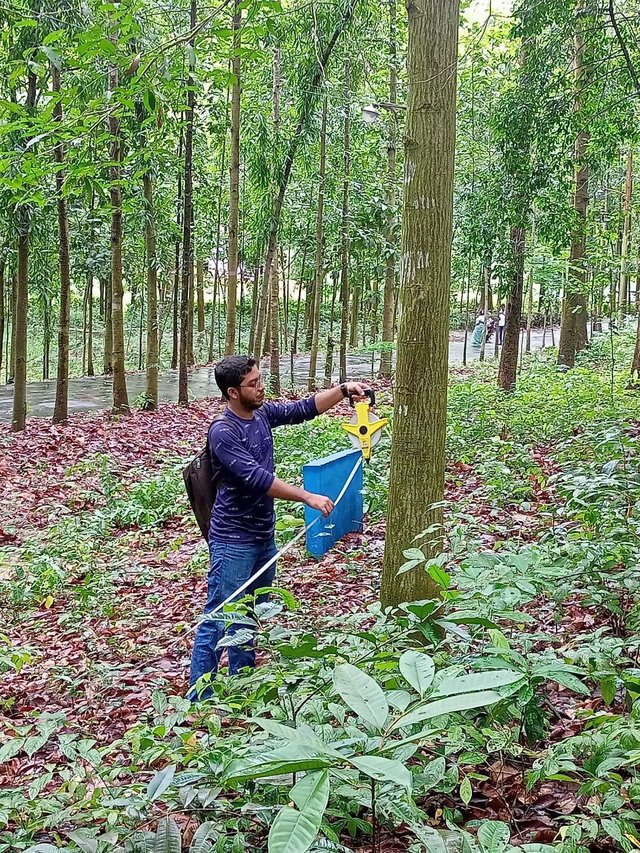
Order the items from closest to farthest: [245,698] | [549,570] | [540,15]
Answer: [549,570]
[245,698]
[540,15]

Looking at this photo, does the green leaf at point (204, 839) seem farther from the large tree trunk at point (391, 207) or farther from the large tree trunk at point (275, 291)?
the large tree trunk at point (275, 291)

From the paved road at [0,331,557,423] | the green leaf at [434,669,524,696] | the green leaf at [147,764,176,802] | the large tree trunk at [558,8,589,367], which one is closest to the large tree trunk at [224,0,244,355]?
the paved road at [0,331,557,423]

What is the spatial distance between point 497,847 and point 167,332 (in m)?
35.2

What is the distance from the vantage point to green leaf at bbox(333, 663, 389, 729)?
4.33ft

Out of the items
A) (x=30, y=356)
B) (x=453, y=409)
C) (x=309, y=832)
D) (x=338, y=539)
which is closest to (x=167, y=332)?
(x=30, y=356)

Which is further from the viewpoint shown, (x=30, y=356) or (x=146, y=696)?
(x=30, y=356)

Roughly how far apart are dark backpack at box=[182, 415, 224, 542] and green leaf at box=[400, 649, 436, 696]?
8.62 ft

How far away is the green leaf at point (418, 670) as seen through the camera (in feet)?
4.76

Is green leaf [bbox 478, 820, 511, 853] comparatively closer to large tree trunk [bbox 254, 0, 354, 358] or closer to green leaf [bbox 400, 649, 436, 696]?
green leaf [bbox 400, 649, 436, 696]

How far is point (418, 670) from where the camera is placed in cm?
152

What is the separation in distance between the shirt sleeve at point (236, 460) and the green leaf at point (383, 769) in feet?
9.18

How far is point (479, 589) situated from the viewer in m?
2.25

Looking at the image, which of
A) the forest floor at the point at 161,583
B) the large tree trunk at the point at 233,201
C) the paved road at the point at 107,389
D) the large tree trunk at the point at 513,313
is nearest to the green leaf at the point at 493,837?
the forest floor at the point at 161,583

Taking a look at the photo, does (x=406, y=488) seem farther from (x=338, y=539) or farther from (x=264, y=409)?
(x=338, y=539)
